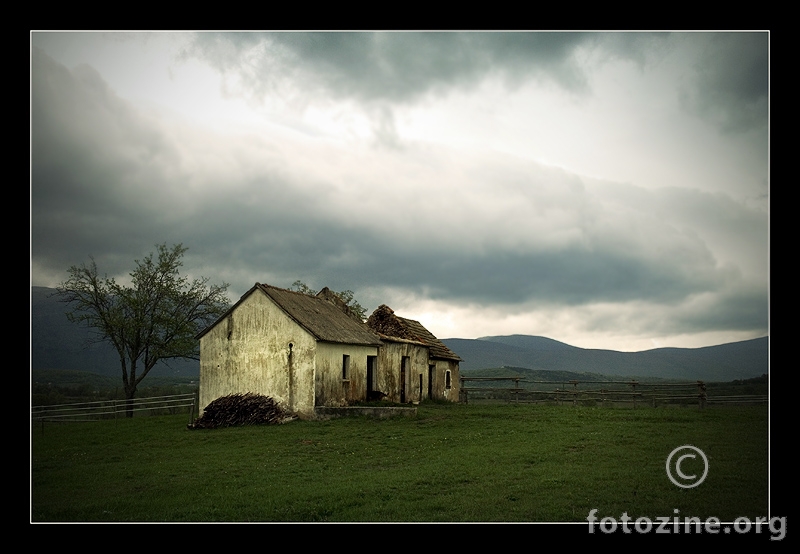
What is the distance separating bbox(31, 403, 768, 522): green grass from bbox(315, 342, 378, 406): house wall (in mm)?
2203

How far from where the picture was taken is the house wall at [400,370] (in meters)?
32.3

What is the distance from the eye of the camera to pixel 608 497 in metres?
11.9

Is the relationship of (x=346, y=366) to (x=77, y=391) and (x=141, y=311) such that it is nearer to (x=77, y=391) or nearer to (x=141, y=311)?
(x=141, y=311)

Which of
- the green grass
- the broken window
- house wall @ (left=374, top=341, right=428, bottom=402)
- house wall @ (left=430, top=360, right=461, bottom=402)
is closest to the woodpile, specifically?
the green grass

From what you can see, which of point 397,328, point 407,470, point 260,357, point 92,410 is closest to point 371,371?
point 397,328

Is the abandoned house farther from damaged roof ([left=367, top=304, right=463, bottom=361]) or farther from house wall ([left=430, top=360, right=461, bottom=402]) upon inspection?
house wall ([left=430, top=360, right=461, bottom=402])

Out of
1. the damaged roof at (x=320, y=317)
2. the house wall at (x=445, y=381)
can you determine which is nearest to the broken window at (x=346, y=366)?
the damaged roof at (x=320, y=317)

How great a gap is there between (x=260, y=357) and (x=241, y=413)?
2.62 meters

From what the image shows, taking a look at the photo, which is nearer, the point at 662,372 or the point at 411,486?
the point at 411,486
